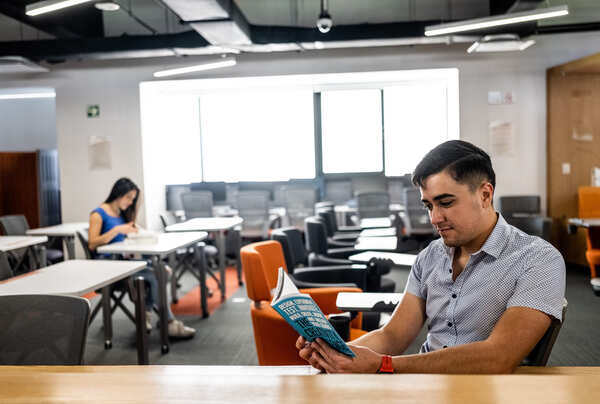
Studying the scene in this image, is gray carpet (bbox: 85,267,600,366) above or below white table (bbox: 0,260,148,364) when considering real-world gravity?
below

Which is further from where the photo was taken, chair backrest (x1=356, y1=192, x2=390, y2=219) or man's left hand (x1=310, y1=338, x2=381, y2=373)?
chair backrest (x1=356, y1=192, x2=390, y2=219)

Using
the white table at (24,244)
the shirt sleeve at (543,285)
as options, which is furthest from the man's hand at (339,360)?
the white table at (24,244)

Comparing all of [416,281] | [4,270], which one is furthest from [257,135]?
[416,281]

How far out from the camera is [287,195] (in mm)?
8930

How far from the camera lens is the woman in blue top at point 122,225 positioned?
4625mm

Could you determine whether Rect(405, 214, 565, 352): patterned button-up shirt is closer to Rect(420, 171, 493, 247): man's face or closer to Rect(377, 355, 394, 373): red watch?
Rect(420, 171, 493, 247): man's face

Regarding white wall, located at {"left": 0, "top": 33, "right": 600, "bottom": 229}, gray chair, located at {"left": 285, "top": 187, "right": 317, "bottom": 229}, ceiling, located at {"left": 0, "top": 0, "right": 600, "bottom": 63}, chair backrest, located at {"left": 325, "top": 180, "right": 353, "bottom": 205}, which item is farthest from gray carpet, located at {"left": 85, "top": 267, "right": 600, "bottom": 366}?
chair backrest, located at {"left": 325, "top": 180, "right": 353, "bottom": 205}

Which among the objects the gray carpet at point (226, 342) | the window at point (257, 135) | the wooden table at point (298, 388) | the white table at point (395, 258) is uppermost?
the window at point (257, 135)

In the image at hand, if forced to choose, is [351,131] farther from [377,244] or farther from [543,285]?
[543,285]

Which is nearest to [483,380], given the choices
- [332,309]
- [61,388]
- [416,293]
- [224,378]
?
[224,378]

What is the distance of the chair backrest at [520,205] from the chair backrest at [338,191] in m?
2.94

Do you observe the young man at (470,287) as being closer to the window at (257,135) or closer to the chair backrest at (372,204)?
the chair backrest at (372,204)

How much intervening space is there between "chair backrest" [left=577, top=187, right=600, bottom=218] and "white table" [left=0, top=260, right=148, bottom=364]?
17.7 feet

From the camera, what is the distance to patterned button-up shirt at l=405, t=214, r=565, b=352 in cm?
159
